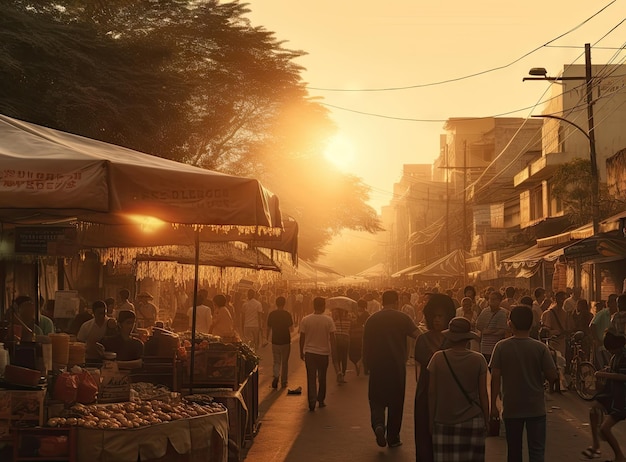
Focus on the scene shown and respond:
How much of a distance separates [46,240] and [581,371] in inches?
397

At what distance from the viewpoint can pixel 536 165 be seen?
5134cm

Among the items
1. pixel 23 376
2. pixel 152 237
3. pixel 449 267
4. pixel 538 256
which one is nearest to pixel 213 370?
pixel 152 237

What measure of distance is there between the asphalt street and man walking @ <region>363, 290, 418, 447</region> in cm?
27

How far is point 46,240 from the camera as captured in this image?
11.8 m

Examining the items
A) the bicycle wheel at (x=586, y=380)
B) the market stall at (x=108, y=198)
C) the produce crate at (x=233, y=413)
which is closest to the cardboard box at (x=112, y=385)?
the market stall at (x=108, y=198)

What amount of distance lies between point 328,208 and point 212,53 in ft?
52.5

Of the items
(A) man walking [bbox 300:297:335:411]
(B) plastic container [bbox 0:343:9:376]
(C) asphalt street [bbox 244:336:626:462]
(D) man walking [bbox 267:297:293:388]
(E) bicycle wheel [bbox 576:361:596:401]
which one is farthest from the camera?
(D) man walking [bbox 267:297:293:388]

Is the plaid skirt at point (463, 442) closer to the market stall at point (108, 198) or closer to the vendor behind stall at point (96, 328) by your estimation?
the market stall at point (108, 198)

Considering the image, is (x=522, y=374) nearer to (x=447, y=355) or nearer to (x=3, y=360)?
(x=447, y=355)

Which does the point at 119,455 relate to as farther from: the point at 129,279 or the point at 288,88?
the point at 288,88

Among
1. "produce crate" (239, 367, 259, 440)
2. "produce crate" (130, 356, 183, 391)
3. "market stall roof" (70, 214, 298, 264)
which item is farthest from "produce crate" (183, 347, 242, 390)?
"market stall roof" (70, 214, 298, 264)

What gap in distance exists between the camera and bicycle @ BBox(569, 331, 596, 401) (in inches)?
697

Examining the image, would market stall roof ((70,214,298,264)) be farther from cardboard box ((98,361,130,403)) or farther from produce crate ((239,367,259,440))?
cardboard box ((98,361,130,403))

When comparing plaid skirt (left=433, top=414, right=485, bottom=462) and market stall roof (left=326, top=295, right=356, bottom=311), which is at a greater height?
market stall roof (left=326, top=295, right=356, bottom=311)
